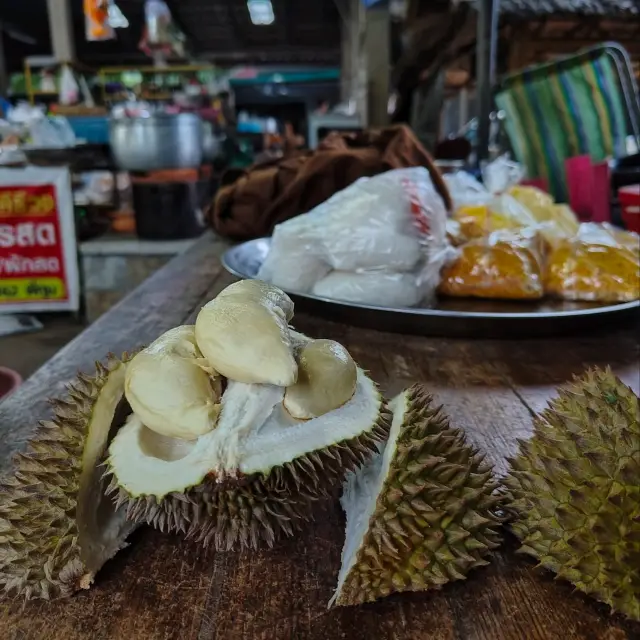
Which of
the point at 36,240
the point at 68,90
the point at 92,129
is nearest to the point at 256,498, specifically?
the point at 36,240

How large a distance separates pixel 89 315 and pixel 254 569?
93.6 inches


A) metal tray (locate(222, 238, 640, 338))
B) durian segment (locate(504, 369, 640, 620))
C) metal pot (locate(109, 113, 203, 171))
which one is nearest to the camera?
durian segment (locate(504, 369, 640, 620))

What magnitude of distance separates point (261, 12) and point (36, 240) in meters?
12.7

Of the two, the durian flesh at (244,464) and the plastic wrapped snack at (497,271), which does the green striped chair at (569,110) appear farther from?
the durian flesh at (244,464)

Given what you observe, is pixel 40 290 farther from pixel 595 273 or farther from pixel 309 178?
pixel 595 273

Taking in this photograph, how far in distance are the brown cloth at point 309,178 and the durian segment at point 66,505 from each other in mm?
1384

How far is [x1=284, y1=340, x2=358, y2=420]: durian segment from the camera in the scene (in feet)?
1.53

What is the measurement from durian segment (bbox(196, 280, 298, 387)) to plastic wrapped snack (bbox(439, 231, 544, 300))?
0.83 metres

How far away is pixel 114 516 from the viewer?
52 centimetres

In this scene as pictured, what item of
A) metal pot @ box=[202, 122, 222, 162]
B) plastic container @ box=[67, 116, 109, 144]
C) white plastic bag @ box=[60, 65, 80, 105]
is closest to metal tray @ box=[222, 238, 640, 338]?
metal pot @ box=[202, 122, 222, 162]

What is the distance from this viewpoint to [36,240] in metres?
1.85

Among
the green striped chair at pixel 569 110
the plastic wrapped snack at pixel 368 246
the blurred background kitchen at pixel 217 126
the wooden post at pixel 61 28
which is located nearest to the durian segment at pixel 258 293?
the plastic wrapped snack at pixel 368 246


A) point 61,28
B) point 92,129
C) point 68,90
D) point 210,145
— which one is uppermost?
point 61,28

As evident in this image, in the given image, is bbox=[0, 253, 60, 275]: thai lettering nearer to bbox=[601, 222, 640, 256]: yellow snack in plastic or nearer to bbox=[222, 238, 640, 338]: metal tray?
bbox=[222, 238, 640, 338]: metal tray
